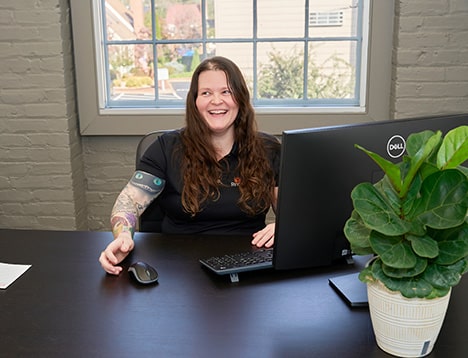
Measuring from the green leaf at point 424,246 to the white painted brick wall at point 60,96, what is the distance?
1879mm

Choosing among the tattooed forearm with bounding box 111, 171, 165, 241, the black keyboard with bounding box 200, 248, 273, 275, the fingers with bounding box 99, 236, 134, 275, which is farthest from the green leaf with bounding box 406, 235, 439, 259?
the tattooed forearm with bounding box 111, 171, 165, 241

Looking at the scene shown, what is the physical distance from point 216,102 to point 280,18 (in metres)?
1.13

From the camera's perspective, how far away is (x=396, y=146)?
134cm

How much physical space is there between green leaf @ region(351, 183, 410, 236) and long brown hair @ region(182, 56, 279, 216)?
88cm

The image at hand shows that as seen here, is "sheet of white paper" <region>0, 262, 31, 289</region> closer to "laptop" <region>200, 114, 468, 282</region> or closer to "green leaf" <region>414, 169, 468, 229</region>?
"laptop" <region>200, 114, 468, 282</region>

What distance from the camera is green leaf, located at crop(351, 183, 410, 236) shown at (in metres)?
1.03

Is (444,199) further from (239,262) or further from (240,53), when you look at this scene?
(240,53)

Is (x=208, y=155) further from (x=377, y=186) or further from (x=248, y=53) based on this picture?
(x=248, y=53)

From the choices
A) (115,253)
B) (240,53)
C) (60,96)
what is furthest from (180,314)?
(240,53)

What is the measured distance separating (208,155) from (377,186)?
929 millimetres

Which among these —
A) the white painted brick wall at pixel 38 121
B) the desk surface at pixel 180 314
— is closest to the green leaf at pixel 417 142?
the desk surface at pixel 180 314

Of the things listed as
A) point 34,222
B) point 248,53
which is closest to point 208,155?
point 248,53

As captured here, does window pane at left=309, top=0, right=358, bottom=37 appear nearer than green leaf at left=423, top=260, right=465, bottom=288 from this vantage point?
No

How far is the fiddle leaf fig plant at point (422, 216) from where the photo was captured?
1.02 metres
